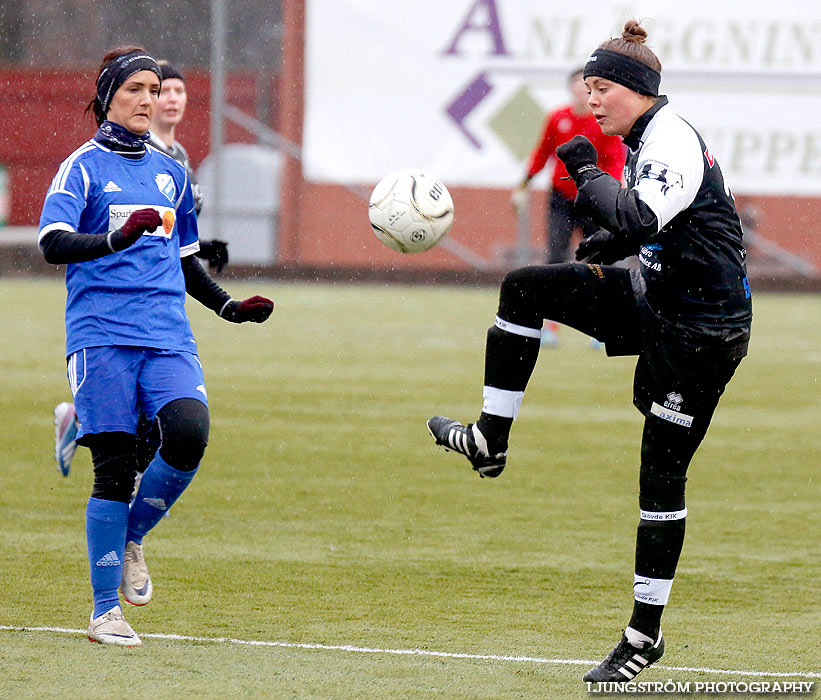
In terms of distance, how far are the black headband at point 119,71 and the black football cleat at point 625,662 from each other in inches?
103

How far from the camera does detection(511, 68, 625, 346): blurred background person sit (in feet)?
41.2

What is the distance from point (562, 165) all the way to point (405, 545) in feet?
22.3

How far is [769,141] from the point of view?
70.8 feet

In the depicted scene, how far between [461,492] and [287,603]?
252 centimetres

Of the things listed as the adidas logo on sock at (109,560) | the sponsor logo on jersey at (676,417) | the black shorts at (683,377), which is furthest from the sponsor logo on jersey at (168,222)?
the sponsor logo on jersey at (676,417)

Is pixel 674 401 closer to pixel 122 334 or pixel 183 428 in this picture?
pixel 183 428

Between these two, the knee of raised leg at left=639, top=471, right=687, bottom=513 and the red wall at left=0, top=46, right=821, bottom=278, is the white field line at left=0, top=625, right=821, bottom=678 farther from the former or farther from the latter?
the red wall at left=0, top=46, right=821, bottom=278

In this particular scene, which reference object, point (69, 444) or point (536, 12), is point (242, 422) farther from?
point (536, 12)

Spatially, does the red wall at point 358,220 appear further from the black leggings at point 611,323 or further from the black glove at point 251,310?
the black leggings at point 611,323

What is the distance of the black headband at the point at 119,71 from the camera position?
16.6 ft

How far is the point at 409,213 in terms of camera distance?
18.6ft

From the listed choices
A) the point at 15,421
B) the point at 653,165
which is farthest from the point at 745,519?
the point at 15,421

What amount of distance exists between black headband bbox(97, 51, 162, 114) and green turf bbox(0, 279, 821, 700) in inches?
75.8

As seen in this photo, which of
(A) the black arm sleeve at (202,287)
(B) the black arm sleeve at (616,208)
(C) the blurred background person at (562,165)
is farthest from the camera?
(C) the blurred background person at (562,165)
